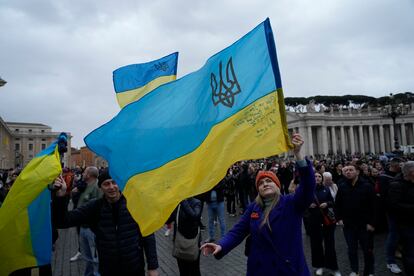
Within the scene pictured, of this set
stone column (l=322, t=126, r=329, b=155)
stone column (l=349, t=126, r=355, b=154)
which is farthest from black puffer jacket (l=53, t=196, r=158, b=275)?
stone column (l=349, t=126, r=355, b=154)

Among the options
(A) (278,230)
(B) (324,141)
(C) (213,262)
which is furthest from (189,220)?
(B) (324,141)

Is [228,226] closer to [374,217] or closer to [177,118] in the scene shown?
[374,217]

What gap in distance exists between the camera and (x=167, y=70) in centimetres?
863

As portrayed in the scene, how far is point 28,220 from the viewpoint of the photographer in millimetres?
3846

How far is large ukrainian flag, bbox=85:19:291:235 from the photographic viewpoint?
10.8 feet

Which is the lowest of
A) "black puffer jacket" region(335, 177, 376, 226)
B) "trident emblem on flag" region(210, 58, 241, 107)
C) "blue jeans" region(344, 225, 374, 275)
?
"blue jeans" region(344, 225, 374, 275)

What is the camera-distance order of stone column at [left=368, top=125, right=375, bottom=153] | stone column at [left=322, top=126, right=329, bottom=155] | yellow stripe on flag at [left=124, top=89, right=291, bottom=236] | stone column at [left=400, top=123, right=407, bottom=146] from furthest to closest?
stone column at [left=368, top=125, right=375, bottom=153]
stone column at [left=400, top=123, right=407, bottom=146]
stone column at [left=322, top=126, right=329, bottom=155]
yellow stripe on flag at [left=124, top=89, right=291, bottom=236]

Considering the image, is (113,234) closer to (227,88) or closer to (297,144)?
(227,88)

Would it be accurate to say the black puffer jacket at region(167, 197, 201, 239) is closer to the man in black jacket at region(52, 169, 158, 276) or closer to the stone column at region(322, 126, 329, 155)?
the man in black jacket at region(52, 169, 158, 276)

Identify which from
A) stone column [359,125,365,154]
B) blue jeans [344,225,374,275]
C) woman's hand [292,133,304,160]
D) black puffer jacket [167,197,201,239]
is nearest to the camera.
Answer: woman's hand [292,133,304,160]

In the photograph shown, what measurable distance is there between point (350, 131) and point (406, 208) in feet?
295

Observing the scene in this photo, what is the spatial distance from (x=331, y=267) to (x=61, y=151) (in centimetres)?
524

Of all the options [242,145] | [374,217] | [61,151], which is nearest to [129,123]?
[61,151]

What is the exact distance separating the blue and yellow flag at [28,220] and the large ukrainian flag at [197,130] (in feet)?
2.18
